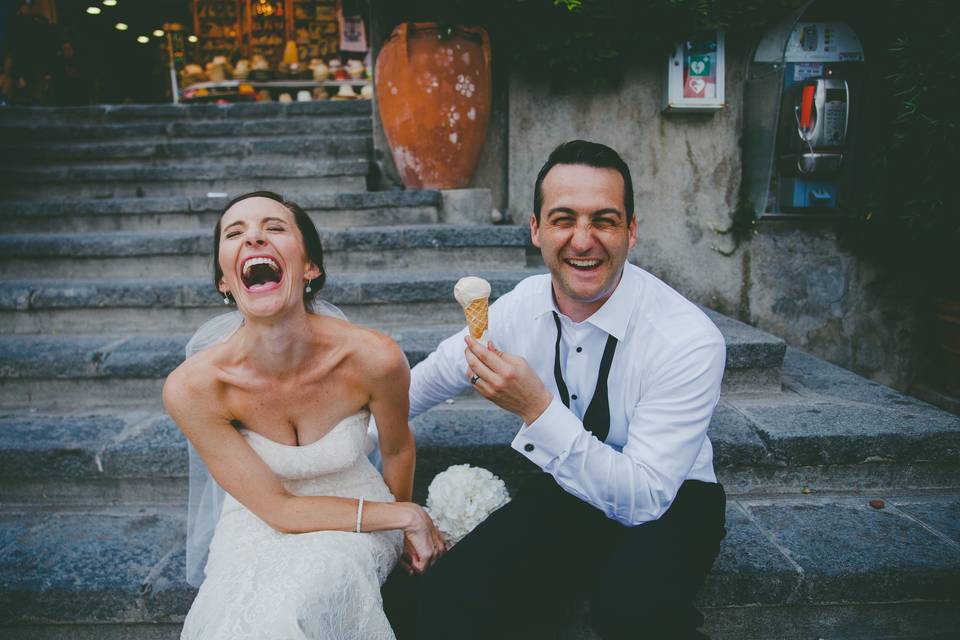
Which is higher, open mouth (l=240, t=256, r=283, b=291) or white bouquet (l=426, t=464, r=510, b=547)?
open mouth (l=240, t=256, r=283, b=291)

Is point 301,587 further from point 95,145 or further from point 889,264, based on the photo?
point 95,145

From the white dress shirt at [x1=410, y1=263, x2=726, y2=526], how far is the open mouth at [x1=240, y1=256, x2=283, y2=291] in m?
0.72

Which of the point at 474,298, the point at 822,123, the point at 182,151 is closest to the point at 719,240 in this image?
the point at 822,123

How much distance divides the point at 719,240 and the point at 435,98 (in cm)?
265

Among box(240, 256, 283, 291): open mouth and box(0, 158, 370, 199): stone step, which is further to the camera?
box(0, 158, 370, 199): stone step

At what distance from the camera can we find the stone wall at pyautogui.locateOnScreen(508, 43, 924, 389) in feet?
14.7

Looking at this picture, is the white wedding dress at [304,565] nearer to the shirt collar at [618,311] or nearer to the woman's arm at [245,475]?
the woman's arm at [245,475]

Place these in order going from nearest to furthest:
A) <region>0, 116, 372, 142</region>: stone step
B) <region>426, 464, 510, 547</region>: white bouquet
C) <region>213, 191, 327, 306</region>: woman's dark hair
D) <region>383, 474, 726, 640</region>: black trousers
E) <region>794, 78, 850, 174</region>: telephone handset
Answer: <region>383, 474, 726, 640</region>: black trousers
<region>213, 191, 327, 306</region>: woman's dark hair
<region>426, 464, 510, 547</region>: white bouquet
<region>794, 78, 850, 174</region>: telephone handset
<region>0, 116, 372, 142</region>: stone step

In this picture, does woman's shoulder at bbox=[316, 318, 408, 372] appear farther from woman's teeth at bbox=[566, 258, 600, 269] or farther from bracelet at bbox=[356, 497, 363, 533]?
woman's teeth at bbox=[566, 258, 600, 269]

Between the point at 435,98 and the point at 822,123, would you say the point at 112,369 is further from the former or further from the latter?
the point at 822,123

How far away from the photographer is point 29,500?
2.59 meters

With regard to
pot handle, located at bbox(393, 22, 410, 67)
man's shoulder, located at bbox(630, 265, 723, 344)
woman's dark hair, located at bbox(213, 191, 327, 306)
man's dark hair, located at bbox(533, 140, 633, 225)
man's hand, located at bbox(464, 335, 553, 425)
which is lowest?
man's hand, located at bbox(464, 335, 553, 425)

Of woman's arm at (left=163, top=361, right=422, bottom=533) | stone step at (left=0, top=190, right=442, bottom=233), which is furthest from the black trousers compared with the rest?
stone step at (left=0, top=190, right=442, bottom=233)

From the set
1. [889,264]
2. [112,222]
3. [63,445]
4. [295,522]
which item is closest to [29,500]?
[63,445]
